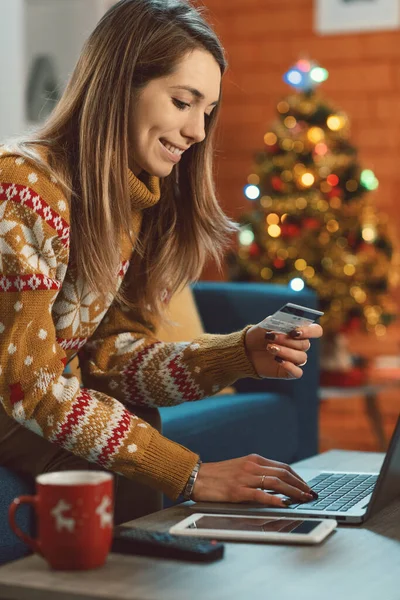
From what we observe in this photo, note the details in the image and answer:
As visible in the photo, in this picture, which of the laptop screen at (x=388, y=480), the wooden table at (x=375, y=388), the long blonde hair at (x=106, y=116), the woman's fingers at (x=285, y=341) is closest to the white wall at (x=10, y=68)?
the wooden table at (x=375, y=388)

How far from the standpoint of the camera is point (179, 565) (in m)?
0.94

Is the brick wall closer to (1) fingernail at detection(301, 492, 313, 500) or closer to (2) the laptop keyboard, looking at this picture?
(2) the laptop keyboard

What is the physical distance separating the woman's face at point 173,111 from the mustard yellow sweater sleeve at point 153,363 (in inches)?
11.1

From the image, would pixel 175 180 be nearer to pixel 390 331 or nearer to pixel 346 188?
pixel 346 188

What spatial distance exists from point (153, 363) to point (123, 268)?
0.16m

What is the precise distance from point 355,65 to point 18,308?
3383 millimetres

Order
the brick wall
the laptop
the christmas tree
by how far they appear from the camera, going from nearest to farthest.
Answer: the laptop < the christmas tree < the brick wall

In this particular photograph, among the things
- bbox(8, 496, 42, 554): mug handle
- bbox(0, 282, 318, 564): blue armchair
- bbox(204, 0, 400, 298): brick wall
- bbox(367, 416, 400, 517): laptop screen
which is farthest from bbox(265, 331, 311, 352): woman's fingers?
bbox(204, 0, 400, 298): brick wall

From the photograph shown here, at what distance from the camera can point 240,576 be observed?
36.1 inches

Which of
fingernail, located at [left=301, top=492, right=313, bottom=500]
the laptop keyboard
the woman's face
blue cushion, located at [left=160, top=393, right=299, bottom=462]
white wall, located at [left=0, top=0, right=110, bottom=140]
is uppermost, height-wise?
the woman's face

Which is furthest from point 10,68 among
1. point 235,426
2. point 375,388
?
point 235,426

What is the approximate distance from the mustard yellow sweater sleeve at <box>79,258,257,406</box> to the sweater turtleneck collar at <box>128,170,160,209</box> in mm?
198

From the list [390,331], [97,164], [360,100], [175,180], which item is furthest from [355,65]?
[97,164]

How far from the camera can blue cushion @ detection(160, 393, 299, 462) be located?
6.85ft
